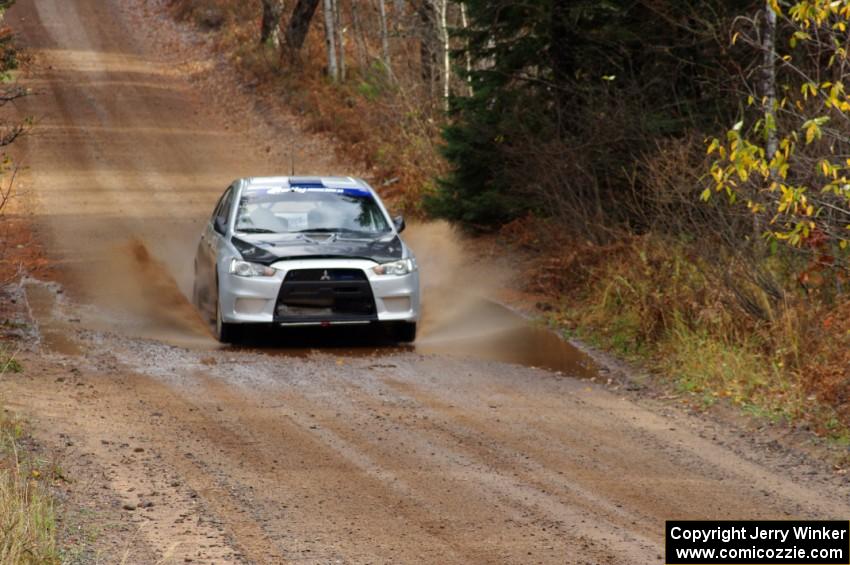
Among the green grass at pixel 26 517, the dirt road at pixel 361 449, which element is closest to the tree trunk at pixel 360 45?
Result: the dirt road at pixel 361 449

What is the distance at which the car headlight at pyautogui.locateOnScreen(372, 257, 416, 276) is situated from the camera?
1323 centimetres

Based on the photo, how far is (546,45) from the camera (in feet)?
60.4

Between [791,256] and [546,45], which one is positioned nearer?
[791,256]

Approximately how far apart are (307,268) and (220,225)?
5.67 ft

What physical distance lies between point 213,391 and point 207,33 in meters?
31.2

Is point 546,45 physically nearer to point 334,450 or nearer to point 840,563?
point 334,450

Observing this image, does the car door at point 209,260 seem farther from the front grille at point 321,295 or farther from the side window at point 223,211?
the front grille at point 321,295

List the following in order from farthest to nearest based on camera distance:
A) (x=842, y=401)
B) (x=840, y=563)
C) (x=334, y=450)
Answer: (x=842, y=401) → (x=334, y=450) → (x=840, y=563)

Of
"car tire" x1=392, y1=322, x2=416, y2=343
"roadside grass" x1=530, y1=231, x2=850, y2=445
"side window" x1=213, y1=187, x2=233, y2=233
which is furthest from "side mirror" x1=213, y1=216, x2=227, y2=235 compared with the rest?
"roadside grass" x1=530, y1=231, x2=850, y2=445

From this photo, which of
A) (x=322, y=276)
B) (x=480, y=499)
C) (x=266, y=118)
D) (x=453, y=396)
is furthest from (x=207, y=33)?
(x=480, y=499)

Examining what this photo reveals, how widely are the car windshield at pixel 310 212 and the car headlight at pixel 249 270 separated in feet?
2.80

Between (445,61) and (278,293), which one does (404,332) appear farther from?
(445,61)

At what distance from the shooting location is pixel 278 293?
42.5ft

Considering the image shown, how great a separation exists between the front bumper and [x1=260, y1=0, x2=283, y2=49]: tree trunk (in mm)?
24443
